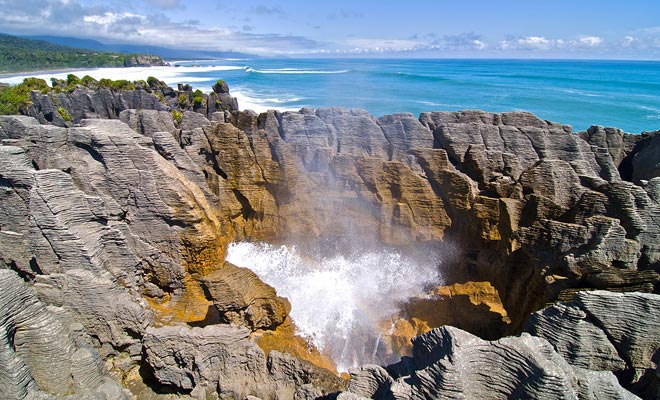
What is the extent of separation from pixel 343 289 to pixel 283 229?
290cm

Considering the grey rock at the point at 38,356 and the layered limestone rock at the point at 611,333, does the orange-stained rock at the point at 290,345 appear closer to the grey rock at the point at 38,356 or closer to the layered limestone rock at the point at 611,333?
the grey rock at the point at 38,356

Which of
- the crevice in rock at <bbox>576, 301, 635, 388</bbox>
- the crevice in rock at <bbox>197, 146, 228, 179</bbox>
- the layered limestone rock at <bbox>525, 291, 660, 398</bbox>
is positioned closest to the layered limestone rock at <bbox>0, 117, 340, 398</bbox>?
the crevice in rock at <bbox>197, 146, 228, 179</bbox>

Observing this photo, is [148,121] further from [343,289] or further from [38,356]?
[343,289]

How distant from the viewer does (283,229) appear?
40.8 feet

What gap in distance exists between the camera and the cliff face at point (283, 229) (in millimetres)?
6715

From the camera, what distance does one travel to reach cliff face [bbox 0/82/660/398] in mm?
6715

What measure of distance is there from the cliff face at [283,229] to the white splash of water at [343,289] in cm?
47

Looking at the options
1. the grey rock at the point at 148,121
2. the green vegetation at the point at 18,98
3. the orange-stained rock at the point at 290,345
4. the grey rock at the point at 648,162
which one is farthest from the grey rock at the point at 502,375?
the green vegetation at the point at 18,98

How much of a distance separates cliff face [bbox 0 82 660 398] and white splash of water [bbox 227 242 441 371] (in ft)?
1.54

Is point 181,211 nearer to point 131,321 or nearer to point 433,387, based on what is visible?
point 131,321

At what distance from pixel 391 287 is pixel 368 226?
2.05m

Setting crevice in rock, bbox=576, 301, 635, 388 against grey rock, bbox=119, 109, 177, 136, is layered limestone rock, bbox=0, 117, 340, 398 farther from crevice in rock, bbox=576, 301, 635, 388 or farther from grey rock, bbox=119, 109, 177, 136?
crevice in rock, bbox=576, 301, 635, 388

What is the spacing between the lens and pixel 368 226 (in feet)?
39.2

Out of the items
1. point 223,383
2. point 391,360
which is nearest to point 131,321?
point 223,383
